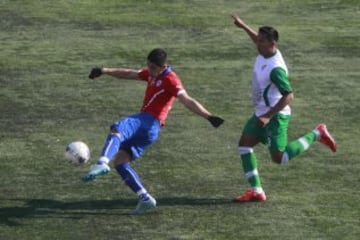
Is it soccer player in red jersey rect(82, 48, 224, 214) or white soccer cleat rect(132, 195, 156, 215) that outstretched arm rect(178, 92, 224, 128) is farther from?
white soccer cleat rect(132, 195, 156, 215)

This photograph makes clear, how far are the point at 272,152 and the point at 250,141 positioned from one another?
332 millimetres

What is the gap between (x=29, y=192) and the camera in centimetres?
1462

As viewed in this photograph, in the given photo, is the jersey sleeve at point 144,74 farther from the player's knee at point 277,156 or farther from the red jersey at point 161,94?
the player's knee at point 277,156

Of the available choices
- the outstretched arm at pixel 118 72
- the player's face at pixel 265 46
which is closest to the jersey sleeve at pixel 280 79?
the player's face at pixel 265 46

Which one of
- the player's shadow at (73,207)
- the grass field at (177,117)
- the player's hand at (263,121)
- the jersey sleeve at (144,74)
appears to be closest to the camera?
the grass field at (177,117)

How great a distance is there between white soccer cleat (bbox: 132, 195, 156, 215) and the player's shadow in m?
0.14

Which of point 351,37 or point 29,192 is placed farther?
point 351,37

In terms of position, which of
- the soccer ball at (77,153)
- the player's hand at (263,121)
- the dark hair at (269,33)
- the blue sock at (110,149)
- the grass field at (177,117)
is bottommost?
the grass field at (177,117)

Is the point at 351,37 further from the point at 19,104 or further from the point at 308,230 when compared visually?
the point at 308,230

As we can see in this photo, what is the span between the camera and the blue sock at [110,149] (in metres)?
13.3

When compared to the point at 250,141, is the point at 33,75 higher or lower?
lower

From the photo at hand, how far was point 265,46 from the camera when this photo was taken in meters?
14.2

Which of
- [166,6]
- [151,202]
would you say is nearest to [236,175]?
[151,202]

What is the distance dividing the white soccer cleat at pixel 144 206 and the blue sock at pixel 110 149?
74 centimetres
